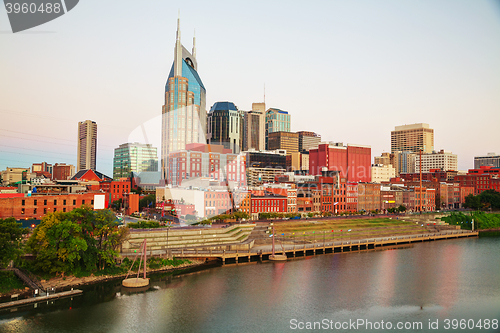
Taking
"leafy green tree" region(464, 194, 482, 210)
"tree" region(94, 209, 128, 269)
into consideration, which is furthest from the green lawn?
"leafy green tree" region(464, 194, 482, 210)

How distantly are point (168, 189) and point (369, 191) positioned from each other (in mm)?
65042

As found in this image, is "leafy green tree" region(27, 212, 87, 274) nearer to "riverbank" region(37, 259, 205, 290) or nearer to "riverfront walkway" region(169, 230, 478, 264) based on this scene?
"riverbank" region(37, 259, 205, 290)

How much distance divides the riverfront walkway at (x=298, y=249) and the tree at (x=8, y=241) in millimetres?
22675

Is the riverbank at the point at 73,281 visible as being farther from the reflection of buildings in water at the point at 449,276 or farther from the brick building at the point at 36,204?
the reflection of buildings in water at the point at 449,276

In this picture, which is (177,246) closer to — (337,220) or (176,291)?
(176,291)

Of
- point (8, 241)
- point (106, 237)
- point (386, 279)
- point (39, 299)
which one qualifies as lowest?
point (386, 279)

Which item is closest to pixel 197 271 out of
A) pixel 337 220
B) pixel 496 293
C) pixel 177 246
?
pixel 177 246

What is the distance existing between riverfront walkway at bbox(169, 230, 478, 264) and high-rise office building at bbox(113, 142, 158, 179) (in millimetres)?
81650

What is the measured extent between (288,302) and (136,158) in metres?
133

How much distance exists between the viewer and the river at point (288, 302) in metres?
40.0

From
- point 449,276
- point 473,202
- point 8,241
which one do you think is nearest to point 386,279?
point 449,276

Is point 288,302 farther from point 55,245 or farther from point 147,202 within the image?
point 147,202

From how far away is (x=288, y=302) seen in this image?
4712 centimetres

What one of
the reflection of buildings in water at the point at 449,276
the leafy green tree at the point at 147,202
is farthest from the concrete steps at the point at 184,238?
the leafy green tree at the point at 147,202
